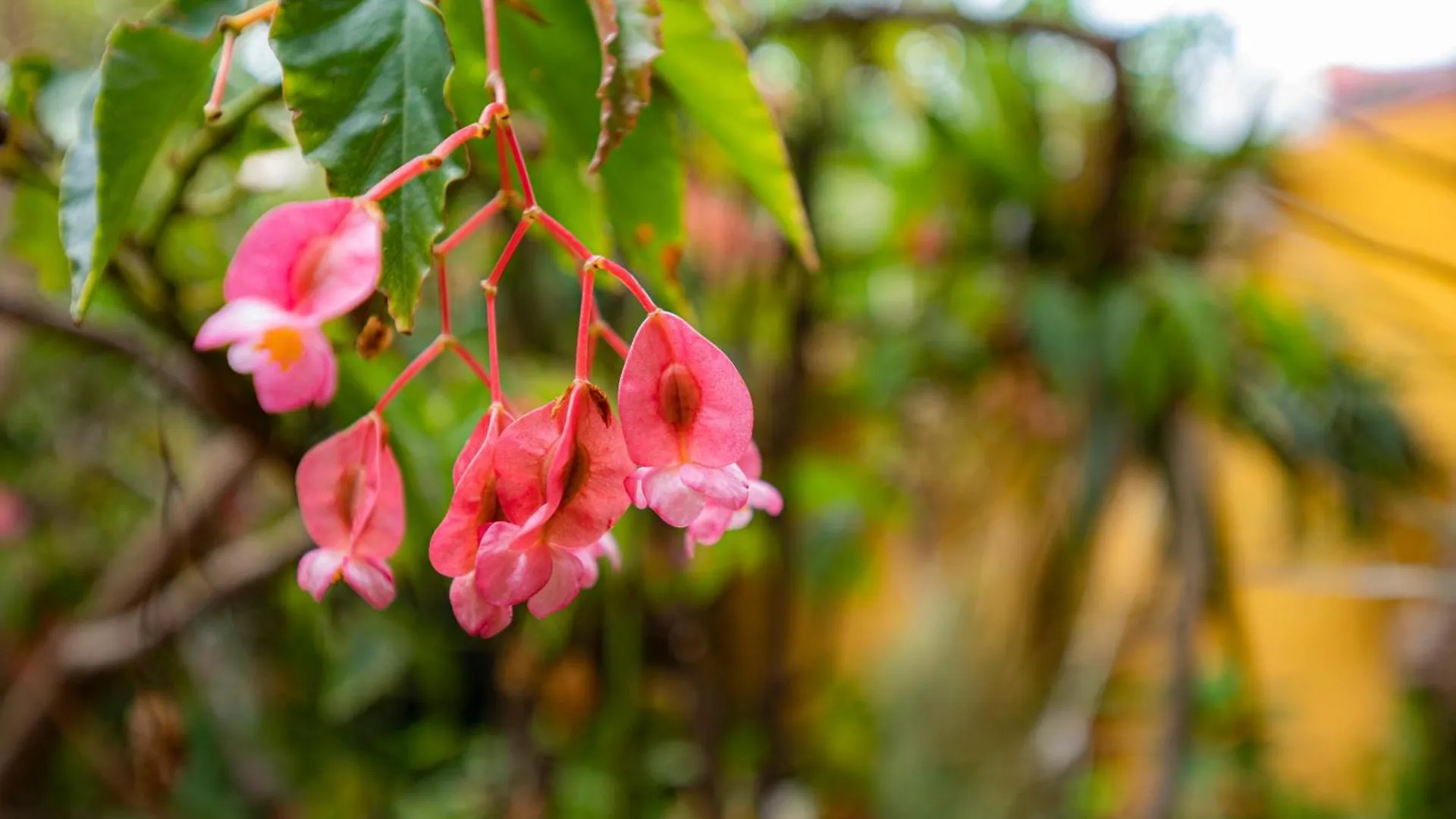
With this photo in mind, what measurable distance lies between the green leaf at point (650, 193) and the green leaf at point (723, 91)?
0.01 meters

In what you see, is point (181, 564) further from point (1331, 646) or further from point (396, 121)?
point (1331, 646)

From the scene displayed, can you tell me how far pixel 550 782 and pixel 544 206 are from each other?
0.98 m

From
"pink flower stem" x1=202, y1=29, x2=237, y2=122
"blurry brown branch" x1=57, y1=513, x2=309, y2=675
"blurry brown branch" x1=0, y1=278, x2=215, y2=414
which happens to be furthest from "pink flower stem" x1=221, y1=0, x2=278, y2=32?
"blurry brown branch" x1=57, y1=513, x2=309, y2=675

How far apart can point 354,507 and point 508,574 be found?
62 millimetres

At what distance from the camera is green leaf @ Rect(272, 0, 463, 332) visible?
0.21 metres

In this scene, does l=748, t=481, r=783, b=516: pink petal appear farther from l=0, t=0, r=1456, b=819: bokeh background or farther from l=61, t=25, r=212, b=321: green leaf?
l=0, t=0, r=1456, b=819: bokeh background

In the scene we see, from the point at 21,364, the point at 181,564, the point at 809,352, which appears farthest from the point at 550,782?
the point at 21,364

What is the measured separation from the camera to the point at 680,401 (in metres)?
0.21

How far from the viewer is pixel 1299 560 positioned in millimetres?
1159

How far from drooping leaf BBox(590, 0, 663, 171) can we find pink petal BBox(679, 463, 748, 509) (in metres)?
0.08

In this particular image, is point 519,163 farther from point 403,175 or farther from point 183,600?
point 183,600

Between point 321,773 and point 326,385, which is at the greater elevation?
point 326,385

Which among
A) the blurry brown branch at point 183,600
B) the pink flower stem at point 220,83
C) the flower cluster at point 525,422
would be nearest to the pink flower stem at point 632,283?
the flower cluster at point 525,422

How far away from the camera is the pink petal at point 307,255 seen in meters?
0.19
